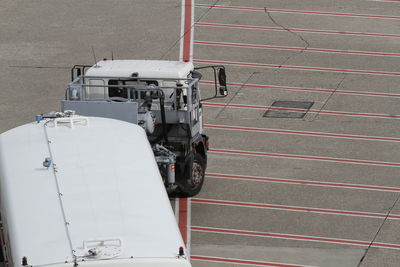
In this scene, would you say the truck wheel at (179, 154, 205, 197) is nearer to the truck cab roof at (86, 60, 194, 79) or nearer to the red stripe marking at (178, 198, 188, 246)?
the red stripe marking at (178, 198, 188, 246)

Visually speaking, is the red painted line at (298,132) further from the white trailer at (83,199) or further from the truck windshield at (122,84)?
the white trailer at (83,199)

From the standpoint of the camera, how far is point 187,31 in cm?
3372

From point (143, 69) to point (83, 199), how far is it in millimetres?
8093

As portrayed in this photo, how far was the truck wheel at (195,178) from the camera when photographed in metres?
20.8

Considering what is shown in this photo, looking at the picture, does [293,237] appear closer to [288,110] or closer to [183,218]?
[183,218]

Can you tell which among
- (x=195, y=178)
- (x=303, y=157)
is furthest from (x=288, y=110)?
(x=195, y=178)

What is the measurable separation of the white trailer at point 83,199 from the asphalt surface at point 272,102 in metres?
3.84

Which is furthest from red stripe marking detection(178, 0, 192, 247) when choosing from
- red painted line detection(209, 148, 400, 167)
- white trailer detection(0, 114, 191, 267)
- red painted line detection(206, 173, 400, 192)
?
white trailer detection(0, 114, 191, 267)

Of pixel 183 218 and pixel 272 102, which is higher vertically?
pixel 183 218

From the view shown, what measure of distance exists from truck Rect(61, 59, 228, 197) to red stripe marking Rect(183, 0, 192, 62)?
9.44 metres

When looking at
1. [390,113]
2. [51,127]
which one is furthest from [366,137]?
[51,127]

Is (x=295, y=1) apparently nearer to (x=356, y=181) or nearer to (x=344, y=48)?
(x=344, y=48)

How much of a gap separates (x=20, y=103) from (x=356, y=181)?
387 inches

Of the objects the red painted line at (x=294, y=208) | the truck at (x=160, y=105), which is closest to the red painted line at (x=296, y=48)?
the truck at (x=160, y=105)
